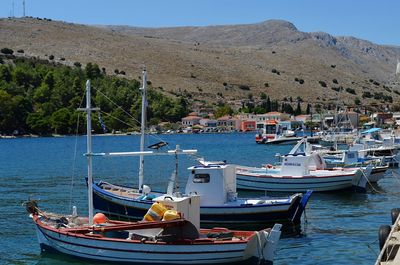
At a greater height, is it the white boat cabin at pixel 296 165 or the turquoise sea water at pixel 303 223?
the white boat cabin at pixel 296 165

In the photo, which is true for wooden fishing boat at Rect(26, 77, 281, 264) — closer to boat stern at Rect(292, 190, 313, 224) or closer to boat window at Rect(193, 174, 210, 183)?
boat window at Rect(193, 174, 210, 183)

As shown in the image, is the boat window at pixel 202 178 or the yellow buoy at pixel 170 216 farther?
the boat window at pixel 202 178

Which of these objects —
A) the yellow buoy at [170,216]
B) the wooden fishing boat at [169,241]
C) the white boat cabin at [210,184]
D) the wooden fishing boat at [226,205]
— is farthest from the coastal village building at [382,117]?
the yellow buoy at [170,216]

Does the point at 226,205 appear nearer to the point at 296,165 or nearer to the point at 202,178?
the point at 202,178

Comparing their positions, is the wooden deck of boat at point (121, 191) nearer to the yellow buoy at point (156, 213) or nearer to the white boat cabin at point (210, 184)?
the white boat cabin at point (210, 184)

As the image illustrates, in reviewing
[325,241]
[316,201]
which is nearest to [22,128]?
[316,201]

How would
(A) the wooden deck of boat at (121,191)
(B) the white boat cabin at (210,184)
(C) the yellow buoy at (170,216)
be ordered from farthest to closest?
(A) the wooden deck of boat at (121,191), (B) the white boat cabin at (210,184), (C) the yellow buoy at (170,216)

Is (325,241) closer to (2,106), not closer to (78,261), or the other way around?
(78,261)

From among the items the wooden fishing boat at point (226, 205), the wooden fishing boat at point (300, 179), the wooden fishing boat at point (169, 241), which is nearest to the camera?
the wooden fishing boat at point (169, 241)

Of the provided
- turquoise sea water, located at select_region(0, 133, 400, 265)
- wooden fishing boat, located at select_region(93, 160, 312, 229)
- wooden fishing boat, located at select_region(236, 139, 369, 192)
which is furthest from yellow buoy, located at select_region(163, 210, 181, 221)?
wooden fishing boat, located at select_region(236, 139, 369, 192)

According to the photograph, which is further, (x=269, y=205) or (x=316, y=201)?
(x=316, y=201)

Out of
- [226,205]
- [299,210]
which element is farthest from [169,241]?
[299,210]

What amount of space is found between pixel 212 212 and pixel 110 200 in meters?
5.21

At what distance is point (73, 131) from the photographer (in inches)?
6467
